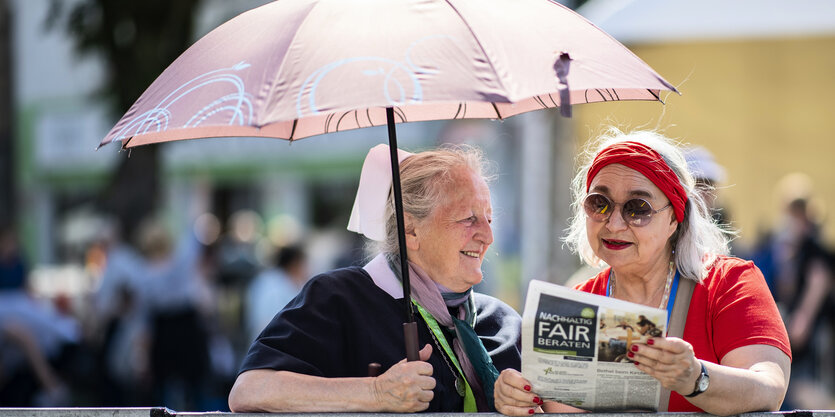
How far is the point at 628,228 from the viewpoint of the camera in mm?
2865

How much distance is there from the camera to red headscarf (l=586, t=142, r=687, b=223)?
9.39 ft

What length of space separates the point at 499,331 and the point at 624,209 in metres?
0.62

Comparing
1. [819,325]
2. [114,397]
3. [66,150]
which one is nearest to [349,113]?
[819,325]

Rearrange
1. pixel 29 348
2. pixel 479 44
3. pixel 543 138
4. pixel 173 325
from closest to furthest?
pixel 479 44
pixel 29 348
pixel 543 138
pixel 173 325

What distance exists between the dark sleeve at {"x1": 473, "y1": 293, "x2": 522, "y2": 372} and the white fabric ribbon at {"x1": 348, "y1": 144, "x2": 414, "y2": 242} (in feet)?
1.38

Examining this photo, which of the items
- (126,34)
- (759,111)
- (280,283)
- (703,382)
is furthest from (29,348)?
(703,382)

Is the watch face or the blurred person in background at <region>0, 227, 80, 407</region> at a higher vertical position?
the watch face

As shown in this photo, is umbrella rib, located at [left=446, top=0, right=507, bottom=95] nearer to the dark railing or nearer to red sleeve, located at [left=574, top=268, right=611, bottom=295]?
the dark railing

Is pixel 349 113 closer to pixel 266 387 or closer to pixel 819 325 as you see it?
pixel 266 387

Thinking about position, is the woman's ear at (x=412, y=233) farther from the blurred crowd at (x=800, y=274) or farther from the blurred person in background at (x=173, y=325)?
the blurred person in background at (x=173, y=325)

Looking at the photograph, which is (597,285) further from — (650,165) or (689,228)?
(650,165)

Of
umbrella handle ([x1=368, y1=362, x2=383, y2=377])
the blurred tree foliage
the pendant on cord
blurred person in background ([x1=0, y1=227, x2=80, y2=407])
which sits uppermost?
the blurred tree foliage

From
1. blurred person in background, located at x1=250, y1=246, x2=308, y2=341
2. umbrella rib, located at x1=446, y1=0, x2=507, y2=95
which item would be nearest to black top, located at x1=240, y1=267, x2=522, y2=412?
umbrella rib, located at x1=446, y1=0, x2=507, y2=95

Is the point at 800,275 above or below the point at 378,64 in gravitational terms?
below
